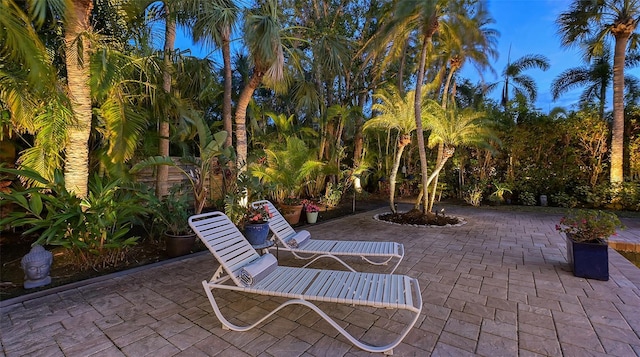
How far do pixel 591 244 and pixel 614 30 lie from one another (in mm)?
10205

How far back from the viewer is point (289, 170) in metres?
8.20

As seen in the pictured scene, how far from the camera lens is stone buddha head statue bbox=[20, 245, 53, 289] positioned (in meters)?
3.50

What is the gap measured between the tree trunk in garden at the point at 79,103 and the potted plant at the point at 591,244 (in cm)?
744

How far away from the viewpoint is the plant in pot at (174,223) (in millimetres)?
4836

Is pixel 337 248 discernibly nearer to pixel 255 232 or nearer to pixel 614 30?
pixel 255 232

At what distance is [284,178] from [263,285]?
548 cm

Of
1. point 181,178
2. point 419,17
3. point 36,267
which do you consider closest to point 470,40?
point 419,17

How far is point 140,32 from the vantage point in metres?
5.78

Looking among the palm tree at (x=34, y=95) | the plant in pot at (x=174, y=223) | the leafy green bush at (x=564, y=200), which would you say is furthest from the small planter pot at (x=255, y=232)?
the leafy green bush at (x=564, y=200)

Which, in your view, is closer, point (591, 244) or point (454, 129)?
point (591, 244)

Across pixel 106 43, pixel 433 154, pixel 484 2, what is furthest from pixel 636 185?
pixel 106 43

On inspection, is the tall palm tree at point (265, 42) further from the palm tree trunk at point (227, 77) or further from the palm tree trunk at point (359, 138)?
the palm tree trunk at point (359, 138)

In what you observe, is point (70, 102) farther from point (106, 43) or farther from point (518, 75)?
point (518, 75)

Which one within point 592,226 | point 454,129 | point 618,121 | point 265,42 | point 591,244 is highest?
point 265,42
